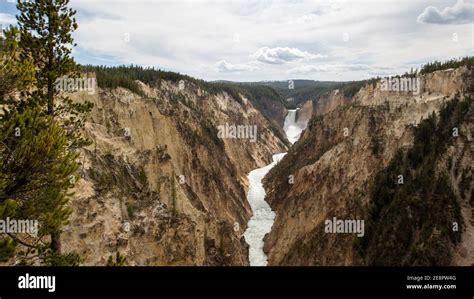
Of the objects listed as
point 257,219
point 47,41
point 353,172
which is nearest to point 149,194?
point 47,41

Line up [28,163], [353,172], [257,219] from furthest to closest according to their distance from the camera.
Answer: [257,219] → [353,172] → [28,163]

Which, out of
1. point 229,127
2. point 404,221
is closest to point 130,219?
point 404,221

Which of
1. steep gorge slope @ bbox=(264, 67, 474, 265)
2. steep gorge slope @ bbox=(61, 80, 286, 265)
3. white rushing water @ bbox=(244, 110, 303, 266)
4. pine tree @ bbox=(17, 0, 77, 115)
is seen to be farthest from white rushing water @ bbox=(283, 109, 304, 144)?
pine tree @ bbox=(17, 0, 77, 115)
